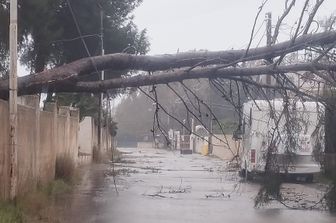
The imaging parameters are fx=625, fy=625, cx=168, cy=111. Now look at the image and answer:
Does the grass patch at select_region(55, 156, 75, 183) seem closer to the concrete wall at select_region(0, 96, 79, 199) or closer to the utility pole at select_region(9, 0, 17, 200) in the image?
the concrete wall at select_region(0, 96, 79, 199)

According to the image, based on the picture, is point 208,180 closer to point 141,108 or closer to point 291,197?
point 291,197

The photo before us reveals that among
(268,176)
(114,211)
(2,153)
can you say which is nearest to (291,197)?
(268,176)

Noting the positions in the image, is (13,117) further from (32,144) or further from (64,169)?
(64,169)

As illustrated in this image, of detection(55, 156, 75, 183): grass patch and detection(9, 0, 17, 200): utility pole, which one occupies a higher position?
detection(9, 0, 17, 200): utility pole

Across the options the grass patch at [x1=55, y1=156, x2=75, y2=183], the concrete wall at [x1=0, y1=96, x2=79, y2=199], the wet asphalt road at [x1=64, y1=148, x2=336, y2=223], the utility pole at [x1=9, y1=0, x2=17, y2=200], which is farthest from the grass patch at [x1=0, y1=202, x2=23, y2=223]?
the grass patch at [x1=55, y1=156, x2=75, y2=183]

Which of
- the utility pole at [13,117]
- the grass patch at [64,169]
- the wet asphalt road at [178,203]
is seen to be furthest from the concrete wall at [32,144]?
the wet asphalt road at [178,203]

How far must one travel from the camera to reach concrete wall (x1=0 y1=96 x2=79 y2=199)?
447 inches

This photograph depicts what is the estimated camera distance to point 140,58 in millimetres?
11422

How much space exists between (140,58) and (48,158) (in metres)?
5.81

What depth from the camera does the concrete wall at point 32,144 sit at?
11.4m

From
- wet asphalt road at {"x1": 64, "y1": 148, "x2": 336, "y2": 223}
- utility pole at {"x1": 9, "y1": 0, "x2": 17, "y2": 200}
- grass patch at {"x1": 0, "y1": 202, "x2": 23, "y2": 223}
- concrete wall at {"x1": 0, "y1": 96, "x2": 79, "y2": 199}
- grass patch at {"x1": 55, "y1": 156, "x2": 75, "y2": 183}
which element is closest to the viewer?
grass patch at {"x1": 0, "y1": 202, "x2": 23, "y2": 223}

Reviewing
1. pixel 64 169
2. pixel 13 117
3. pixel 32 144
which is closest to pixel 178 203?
pixel 32 144

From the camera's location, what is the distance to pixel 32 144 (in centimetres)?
1392

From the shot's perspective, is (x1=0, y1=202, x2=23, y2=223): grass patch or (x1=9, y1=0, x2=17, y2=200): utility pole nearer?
(x1=0, y1=202, x2=23, y2=223): grass patch
